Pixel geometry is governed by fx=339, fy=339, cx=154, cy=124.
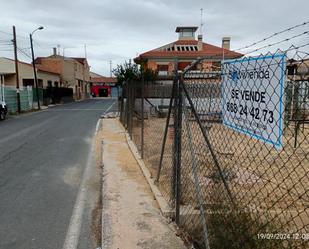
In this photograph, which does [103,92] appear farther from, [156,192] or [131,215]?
[131,215]

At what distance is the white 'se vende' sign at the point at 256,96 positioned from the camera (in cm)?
231

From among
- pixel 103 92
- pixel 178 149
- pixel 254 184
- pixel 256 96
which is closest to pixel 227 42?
pixel 254 184

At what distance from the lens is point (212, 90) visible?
4211mm

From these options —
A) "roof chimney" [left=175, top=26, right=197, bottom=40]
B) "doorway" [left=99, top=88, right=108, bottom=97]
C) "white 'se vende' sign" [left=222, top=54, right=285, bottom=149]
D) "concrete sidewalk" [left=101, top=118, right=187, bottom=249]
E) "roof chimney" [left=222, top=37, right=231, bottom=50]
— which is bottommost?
"doorway" [left=99, top=88, right=108, bottom=97]

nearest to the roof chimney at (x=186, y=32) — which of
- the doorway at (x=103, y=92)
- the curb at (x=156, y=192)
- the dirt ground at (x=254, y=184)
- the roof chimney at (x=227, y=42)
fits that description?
the roof chimney at (x=227, y=42)

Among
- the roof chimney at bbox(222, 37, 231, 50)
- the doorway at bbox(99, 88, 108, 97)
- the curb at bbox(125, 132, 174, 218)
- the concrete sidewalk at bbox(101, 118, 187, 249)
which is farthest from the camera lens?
the doorway at bbox(99, 88, 108, 97)

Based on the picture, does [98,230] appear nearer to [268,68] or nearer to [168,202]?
[168,202]

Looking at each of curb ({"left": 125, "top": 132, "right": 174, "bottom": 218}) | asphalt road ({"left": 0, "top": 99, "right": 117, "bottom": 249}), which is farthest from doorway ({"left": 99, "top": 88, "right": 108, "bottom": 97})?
curb ({"left": 125, "top": 132, "right": 174, "bottom": 218})

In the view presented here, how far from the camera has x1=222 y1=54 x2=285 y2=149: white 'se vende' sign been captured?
231cm

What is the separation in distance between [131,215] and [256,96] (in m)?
2.82

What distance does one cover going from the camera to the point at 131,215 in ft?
15.5

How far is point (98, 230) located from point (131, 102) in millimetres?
7176

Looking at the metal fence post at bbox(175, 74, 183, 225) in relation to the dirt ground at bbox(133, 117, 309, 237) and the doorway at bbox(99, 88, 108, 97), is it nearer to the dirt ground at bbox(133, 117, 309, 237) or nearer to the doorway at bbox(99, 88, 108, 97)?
the dirt ground at bbox(133, 117, 309, 237)

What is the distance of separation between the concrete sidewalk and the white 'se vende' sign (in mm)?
1683
